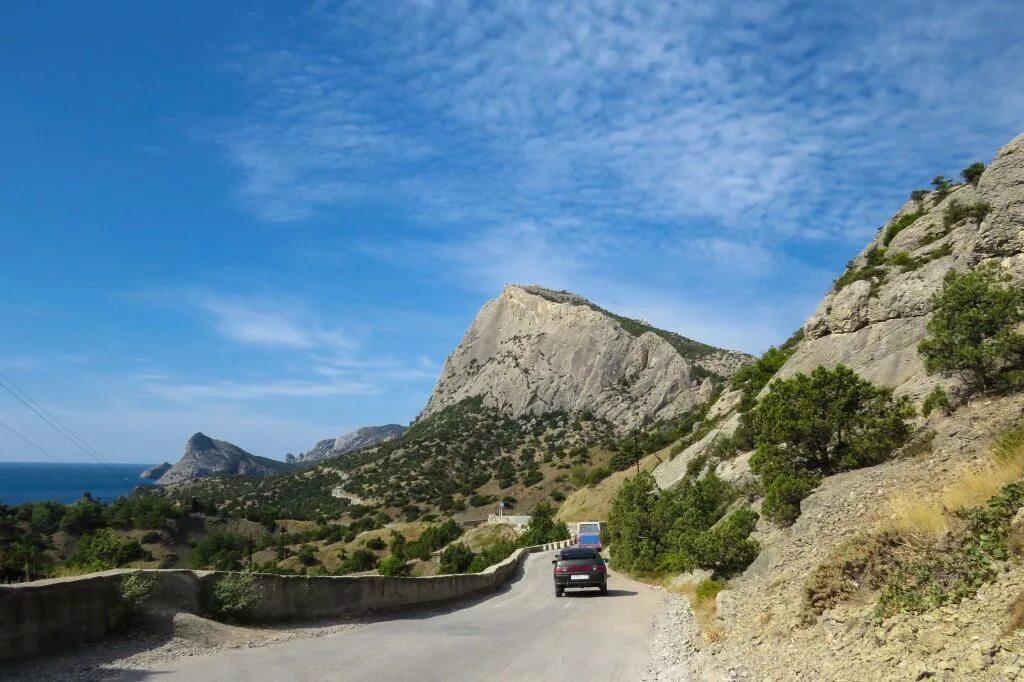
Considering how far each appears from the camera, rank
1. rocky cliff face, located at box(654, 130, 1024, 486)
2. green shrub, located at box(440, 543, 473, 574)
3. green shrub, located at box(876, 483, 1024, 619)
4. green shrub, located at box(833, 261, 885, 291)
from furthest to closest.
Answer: green shrub, located at box(440, 543, 473, 574), green shrub, located at box(833, 261, 885, 291), rocky cliff face, located at box(654, 130, 1024, 486), green shrub, located at box(876, 483, 1024, 619)

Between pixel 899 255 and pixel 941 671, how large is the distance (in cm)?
3203

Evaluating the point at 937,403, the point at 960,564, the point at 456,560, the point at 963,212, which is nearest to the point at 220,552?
the point at 456,560

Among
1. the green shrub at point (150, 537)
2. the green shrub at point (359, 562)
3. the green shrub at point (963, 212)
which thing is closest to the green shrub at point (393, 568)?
the green shrub at point (359, 562)

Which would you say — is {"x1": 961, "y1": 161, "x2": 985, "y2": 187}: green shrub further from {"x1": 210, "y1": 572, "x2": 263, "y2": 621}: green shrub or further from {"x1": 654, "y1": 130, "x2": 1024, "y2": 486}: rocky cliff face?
{"x1": 210, "y1": 572, "x2": 263, "y2": 621}: green shrub

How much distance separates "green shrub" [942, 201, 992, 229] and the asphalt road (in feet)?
81.1

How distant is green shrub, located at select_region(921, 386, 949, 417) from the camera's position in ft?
60.1

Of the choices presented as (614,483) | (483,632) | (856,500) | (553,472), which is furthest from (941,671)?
(553,472)

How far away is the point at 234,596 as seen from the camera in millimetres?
11672

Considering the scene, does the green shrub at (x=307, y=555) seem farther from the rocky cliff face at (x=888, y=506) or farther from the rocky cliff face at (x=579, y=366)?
the rocky cliff face at (x=579, y=366)

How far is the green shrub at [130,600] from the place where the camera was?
965cm

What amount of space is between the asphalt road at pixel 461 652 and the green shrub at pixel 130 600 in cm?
134

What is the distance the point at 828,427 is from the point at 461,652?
44.9 ft

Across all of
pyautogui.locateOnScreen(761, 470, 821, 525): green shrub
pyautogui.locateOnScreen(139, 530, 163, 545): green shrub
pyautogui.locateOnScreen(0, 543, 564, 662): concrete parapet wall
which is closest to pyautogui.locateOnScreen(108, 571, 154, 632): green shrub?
pyautogui.locateOnScreen(0, 543, 564, 662): concrete parapet wall

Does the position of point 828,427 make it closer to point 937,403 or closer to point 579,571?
point 937,403
